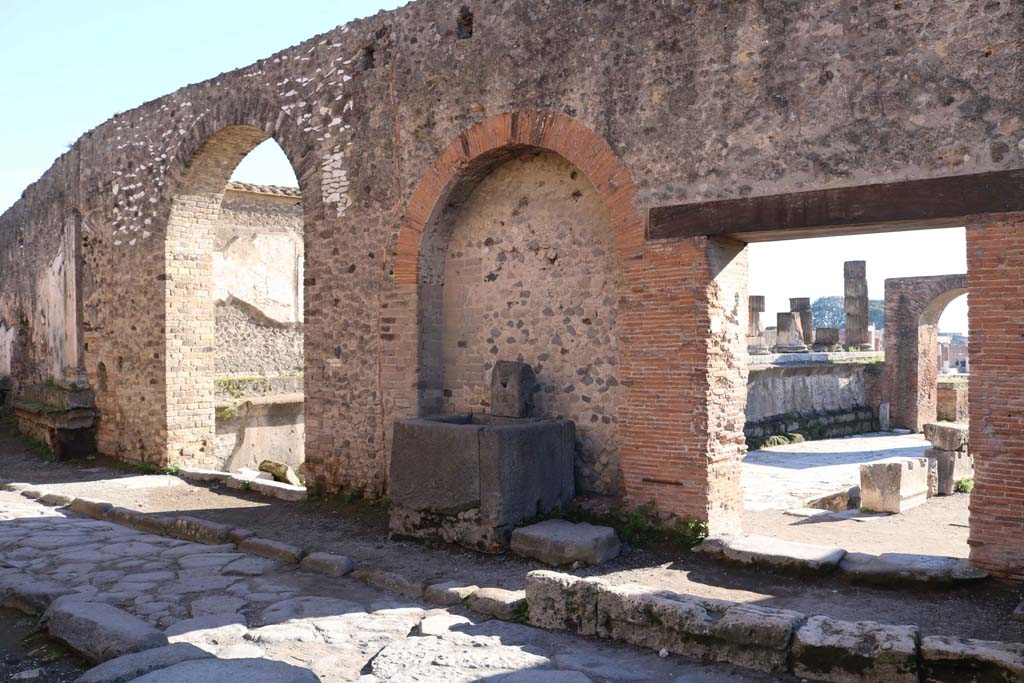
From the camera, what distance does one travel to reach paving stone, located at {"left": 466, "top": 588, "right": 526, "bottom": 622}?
522 cm

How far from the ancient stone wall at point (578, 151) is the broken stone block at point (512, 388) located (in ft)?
1.67

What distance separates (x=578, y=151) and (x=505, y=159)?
1.07 meters

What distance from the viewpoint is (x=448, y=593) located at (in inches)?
218

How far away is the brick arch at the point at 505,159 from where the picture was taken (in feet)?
21.8

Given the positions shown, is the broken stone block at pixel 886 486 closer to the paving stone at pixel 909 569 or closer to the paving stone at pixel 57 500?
the paving stone at pixel 909 569

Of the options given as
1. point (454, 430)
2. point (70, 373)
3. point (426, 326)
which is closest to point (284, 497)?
point (426, 326)

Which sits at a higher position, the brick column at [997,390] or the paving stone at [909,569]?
the brick column at [997,390]

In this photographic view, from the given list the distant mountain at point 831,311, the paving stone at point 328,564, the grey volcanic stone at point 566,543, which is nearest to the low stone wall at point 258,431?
the paving stone at point 328,564

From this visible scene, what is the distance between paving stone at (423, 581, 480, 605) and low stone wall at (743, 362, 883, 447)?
933 centimetres

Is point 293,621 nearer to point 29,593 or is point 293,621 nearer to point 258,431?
point 29,593

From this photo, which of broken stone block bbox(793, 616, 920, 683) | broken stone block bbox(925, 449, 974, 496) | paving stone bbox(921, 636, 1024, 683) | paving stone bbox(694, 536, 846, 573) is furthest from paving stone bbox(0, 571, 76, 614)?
broken stone block bbox(925, 449, 974, 496)

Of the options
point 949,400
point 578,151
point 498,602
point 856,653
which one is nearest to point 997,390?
point 856,653

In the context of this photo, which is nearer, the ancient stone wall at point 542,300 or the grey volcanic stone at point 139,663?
the grey volcanic stone at point 139,663

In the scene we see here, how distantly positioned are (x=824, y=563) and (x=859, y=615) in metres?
0.69
